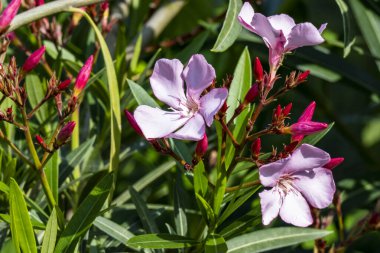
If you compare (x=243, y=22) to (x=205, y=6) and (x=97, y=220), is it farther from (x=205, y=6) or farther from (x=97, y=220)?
(x=205, y=6)

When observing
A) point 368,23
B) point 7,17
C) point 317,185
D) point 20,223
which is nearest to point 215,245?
point 317,185

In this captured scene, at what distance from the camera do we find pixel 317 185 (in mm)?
1114

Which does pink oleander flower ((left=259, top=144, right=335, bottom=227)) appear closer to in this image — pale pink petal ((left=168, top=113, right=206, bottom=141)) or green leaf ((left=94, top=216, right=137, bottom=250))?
pale pink petal ((left=168, top=113, right=206, bottom=141))

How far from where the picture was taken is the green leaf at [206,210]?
1.14 metres

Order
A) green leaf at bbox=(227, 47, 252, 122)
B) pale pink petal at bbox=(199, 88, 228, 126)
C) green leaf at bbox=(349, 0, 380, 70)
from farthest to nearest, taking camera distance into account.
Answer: green leaf at bbox=(349, 0, 380, 70) → green leaf at bbox=(227, 47, 252, 122) → pale pink petal at bbox=(199, 88, 228, 126)

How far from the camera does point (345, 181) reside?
191 cm

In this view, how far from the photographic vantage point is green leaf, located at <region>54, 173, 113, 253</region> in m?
1.13

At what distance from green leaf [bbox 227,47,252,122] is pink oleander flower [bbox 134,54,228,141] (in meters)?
0.15

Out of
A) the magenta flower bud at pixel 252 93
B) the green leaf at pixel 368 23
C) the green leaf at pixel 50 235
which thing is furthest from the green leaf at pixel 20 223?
the green leaf at pixel 368 23

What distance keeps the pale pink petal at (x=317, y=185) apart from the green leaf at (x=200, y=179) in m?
0.13

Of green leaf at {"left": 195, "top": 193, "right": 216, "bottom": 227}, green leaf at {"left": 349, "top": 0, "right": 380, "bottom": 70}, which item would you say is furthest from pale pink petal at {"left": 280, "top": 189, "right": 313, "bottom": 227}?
green leaf at {"left": 349, "top": 0, "right": 380, "bottom": 70}

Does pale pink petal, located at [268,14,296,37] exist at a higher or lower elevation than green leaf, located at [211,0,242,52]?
higher

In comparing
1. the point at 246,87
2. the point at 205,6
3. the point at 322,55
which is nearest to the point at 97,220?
the point at 246,87

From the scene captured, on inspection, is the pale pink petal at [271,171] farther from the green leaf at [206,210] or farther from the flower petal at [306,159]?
the green leaf at [206,210]
